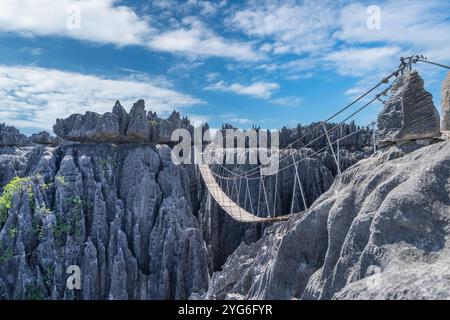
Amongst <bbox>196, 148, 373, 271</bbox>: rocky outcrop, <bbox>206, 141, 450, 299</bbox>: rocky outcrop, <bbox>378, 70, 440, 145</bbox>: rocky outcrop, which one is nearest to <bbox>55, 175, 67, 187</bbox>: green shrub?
<bbox>196, 148, 373, 271</bbox>: rocky outcrop

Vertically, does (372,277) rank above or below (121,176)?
below

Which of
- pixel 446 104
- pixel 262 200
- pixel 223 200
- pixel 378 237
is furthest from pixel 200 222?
pixel 378 237

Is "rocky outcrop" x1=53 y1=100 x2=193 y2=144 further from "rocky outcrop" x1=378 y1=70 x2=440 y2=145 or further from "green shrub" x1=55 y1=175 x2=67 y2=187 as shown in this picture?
"rocky outcrop" x1=378 y1=70 x2=440 y2=145

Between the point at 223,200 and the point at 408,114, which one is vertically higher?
the point at 408,114

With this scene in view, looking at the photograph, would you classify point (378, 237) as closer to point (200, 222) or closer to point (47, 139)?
point (200, 222)

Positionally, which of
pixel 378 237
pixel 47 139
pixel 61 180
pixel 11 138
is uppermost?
pixel 11 138
